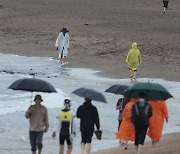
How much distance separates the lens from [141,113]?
13273mm

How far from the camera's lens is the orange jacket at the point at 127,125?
13773mm

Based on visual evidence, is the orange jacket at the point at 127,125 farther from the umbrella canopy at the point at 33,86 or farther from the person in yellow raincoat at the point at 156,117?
the umbrella canopy at the point at 33,86

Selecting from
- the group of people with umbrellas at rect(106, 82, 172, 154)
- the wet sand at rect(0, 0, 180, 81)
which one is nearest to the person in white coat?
the wet sand at rect(0, 0, 180, 81)

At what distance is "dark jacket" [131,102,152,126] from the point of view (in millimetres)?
13234

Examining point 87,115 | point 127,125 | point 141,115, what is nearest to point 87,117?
point 87,115

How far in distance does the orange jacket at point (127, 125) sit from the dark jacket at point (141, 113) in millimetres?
393

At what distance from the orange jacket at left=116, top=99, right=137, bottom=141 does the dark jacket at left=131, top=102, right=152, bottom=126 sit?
393mm

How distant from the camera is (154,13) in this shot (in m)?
47.9

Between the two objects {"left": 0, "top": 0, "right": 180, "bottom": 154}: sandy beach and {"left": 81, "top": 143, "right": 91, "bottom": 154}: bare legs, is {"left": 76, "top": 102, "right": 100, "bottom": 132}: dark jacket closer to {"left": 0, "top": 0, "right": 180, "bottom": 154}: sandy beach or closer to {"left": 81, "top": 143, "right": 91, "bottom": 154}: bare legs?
{"left": 81, "top": 143, "right": 91, "bottom": 154}: bare legs

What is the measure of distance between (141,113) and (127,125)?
2.51 ft

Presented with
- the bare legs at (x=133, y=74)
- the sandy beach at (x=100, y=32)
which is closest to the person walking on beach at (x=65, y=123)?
the sandy beach at (x=100, y=32)

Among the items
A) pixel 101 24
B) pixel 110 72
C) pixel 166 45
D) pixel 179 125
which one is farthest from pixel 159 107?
pixel 101 24

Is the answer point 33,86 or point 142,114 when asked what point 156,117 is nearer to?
point 142,114

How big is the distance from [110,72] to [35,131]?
14.4 meters
